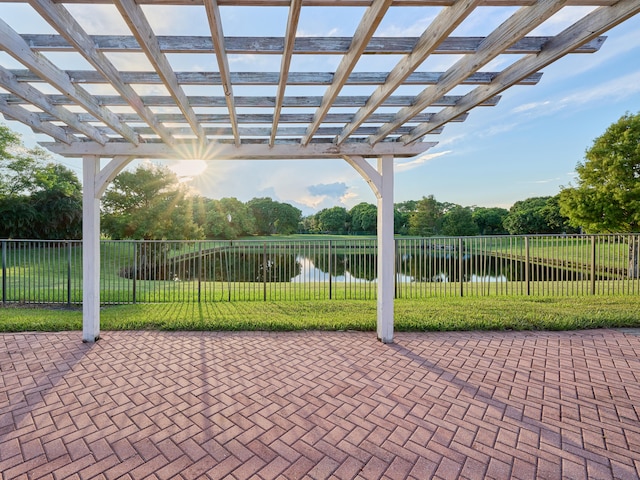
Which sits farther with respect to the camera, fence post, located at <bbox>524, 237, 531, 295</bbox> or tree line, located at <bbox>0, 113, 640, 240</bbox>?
tree line, located at <bbox>0, 113, 640, 240</bbox>

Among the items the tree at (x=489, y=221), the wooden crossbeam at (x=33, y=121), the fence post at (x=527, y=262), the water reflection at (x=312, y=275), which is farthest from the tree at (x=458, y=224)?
the wooden crossbeam at (x=33, y=121)

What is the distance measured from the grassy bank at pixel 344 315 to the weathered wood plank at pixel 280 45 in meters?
3.87

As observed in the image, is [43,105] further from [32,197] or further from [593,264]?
[32,197]

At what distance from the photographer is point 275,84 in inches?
98.5

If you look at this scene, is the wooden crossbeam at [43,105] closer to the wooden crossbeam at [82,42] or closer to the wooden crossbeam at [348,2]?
the wooden crossbeam at [82,42]

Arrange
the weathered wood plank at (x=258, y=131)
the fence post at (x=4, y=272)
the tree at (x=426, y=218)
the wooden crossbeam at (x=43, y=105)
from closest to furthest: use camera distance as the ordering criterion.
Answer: the wooden crossbeam at (x=43, y=105) < the weathered wood plank at (x=258, y=131) < the fence post at (x=4, y=272) < the tree at (x=426, y=218)

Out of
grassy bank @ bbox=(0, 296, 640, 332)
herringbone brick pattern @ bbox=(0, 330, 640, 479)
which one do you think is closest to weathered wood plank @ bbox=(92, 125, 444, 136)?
herringbone brick pattern @ bbox=(0, 330, 640, 479)

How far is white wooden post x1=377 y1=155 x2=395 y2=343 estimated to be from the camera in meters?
4.25

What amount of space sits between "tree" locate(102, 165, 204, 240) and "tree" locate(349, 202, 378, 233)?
1526 inches

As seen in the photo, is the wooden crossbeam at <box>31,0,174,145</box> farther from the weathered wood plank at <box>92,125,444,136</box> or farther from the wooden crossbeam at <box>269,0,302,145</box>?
the wooden crossbeam at <box>269,0,302,145</box>

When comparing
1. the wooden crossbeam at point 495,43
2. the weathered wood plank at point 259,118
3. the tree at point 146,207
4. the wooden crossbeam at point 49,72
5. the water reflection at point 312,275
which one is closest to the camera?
the wooden crossbeam at point 495,43

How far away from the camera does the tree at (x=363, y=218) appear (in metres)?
56.3

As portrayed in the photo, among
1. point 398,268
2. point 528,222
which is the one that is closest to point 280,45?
point 398,268

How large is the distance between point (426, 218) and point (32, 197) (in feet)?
125
